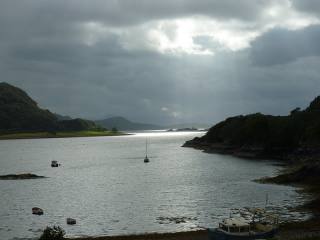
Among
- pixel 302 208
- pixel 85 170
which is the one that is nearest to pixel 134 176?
pixel 85 170

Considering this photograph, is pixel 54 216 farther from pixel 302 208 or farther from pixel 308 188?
pixel 308 188

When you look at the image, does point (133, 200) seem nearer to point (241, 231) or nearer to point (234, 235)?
point (241, 231)

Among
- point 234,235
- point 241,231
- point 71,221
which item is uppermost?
point 241,231

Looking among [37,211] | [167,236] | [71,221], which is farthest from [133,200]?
[167,236]

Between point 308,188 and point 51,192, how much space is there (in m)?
60.6

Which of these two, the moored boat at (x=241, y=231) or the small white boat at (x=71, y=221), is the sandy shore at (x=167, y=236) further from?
the small white boat at (x=71, y=221)

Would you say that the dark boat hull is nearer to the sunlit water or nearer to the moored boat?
the moored boat

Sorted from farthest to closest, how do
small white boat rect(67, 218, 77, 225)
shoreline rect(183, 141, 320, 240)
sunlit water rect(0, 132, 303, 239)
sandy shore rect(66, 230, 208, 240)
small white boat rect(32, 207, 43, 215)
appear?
small white boat rect(32, 207, 43, 215), small white boat rect(67, 218, 77, 225), sunlit water rect(0, 132, 303, 239), sandy shore rect(66, 230, 208, 240), shoreline rect(183, 141, 320, 240)

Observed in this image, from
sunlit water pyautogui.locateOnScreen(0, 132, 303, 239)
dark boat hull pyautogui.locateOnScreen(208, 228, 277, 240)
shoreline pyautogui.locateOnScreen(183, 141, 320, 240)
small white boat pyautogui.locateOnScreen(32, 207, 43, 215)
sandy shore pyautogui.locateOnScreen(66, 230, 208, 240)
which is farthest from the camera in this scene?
small white boat pyautogui.locateOnScreen(32, 207, 43, 215)

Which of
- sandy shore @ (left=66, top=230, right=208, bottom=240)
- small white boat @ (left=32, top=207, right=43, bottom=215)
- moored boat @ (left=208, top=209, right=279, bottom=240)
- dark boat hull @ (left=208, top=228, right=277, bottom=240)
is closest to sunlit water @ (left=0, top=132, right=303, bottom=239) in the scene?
small white boat @ (left=32, top=207, right=43, bottom=215)

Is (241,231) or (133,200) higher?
(241,231)

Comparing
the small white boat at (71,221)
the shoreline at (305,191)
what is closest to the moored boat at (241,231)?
the shoreline at (305,191)

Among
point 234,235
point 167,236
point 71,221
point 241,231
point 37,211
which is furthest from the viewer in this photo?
point 37,211

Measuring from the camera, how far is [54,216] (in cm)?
7881
